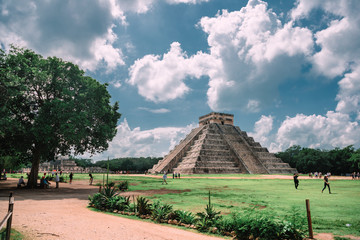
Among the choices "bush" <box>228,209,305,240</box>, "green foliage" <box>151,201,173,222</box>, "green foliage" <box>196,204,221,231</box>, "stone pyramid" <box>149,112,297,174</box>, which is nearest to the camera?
"bush" <box>228,209,305,240</box>

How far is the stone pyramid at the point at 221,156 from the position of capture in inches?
2192

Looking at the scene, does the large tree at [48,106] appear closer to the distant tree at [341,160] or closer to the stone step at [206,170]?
the stone step at [206,170]

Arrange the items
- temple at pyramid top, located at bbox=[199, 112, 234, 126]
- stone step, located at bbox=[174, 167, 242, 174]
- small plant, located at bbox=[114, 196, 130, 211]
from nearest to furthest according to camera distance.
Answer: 1. small plant, located at bbox=[114, 196, 130, 211]
2. stone step, located at bbox=[174, 167, 242, 174]
3. temple at pyramid top, located at bbox=[199, 112, 234, 126]

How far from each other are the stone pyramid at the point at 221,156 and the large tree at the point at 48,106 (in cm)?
3179

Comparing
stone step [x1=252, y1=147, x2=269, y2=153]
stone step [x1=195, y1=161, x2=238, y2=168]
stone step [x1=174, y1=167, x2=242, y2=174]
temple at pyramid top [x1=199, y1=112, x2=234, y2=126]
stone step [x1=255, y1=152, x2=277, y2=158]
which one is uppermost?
temple at pyramid top [x1=199, y1=112, x2=234, y2=126]

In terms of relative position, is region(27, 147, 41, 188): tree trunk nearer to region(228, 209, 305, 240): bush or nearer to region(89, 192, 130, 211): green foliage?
region(89, 192, 130, 211): green foliage

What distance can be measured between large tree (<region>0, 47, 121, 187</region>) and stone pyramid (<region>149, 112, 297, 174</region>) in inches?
1251

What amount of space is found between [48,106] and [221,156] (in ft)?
155

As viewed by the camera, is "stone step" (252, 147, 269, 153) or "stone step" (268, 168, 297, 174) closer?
"stone step" (268, 168, 297, 174)

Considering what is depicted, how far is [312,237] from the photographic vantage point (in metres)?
7.09

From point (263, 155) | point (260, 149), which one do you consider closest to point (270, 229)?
point (263, 155)

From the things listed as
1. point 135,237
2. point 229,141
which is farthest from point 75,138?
point 229,141

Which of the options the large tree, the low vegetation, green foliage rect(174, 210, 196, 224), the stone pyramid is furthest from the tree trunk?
the stone pyramid

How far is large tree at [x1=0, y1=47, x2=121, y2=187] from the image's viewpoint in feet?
62.4
